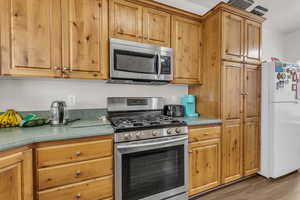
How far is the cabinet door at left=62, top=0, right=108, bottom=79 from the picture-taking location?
1.54 meters

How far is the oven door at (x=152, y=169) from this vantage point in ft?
4.65

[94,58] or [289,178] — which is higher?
[94,58]

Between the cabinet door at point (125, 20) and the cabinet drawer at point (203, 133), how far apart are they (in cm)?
129

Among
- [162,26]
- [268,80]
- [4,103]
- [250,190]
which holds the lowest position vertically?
[250,190]

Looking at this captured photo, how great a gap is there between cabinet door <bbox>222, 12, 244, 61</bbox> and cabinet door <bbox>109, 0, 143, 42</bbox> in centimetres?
112

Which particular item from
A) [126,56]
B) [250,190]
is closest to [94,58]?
[126,56]

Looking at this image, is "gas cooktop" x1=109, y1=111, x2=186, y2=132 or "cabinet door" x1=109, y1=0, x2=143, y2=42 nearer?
"gas cooktop" x1=109, y1=111, x2=186, y2=132

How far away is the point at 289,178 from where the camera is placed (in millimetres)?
2344

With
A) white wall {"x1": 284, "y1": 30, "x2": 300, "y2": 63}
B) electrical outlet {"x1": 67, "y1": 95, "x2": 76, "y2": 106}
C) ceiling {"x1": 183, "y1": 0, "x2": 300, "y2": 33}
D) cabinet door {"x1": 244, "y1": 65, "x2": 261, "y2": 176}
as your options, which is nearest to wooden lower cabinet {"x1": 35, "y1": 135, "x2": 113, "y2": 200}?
electrical outlet {"x1": 67, "y1": 95, "x2": 76, "y2": 106}

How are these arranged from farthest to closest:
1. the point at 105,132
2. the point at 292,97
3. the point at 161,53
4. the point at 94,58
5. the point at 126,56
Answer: the point at 292,97 → the point at 161,53 → the point at 126,56 → the point at 94,58 → the point at 105,132

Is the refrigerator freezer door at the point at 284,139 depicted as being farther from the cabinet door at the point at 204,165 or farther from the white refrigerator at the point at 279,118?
the cabinet door at the point at 204,165

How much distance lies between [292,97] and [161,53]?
2.16 m

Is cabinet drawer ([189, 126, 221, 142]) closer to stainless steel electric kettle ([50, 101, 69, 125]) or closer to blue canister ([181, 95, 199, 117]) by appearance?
blue canister ([181, 95, 199, 117])

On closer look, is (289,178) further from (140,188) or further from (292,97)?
(140,188)
